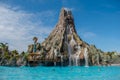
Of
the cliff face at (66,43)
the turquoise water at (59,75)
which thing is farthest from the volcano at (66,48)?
the turquoise water at (59,75)

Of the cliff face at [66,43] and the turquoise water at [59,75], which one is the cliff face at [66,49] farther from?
the turquoise water at [59,75]

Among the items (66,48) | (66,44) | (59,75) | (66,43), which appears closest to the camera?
(59,75)

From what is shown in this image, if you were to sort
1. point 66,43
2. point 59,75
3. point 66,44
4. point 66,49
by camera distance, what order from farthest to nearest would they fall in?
point 66,43 < point 66,44 < point 66,49 < point 59,75

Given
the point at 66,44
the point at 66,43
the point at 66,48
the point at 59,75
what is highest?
the point at 66,43

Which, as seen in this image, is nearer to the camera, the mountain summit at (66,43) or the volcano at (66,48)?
the volcano at (66,48)

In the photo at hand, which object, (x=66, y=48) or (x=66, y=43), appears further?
(x=66, y=43)

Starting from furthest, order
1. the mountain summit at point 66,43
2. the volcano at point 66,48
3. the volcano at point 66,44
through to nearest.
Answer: the mountain summit at point 66,43
the volcano at point 66,44
the volcano at point 66,48

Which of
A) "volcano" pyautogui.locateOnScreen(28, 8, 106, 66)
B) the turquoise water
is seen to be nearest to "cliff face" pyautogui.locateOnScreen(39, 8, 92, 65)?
"volcano" pyautogui.locateOnScreen(28, 8, 106, 66)

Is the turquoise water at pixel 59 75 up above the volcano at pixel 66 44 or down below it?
below

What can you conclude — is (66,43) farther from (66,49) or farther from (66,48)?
(66,49)

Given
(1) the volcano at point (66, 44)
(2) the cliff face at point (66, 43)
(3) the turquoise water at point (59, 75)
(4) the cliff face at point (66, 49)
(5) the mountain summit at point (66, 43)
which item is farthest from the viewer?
(5) the mountain summit at point (66, 43)

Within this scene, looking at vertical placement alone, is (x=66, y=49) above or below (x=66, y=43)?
below

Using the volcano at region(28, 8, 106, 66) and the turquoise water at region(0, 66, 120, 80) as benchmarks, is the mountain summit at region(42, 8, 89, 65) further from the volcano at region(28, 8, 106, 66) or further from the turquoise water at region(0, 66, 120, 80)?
the turquoise water at region(0, 66, 120, 80)

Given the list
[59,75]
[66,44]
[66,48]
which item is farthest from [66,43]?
[59,75]
